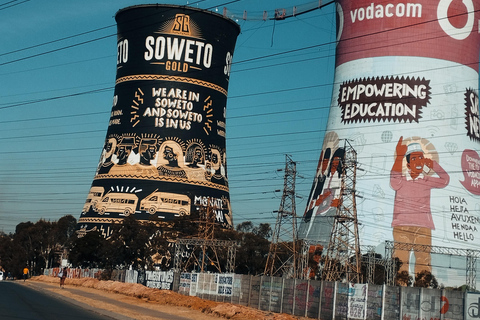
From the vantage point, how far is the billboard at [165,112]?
59438mm

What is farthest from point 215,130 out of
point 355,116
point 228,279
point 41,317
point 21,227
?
point 21,227

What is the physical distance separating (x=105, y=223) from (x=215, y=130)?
12.9 meters

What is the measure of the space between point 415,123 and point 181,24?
2209 cm

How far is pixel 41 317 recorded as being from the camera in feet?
63.9

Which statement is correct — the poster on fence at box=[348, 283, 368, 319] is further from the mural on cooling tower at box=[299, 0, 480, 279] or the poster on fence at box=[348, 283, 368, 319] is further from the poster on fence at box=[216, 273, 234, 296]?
the mural on cooling tower at box=[299, 0, 480, 279]

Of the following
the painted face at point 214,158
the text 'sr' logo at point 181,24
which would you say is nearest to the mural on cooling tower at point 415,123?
the painted face at point 214,158

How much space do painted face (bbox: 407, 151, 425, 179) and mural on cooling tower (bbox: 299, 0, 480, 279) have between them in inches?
2.8

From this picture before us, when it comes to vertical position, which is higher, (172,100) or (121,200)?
(172,100)

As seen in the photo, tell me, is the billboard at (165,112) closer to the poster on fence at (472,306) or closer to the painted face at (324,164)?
the painted face at (324,164)

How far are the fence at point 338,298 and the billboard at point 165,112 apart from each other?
25.0 metres

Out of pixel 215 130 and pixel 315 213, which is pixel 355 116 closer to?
pixel 315 213

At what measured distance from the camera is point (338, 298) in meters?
25.7

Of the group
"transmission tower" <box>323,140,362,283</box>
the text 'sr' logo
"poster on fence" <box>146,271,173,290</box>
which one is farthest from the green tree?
"transmission tower" <box>323,140,362,283</box>

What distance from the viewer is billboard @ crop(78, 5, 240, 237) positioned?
195 ft
